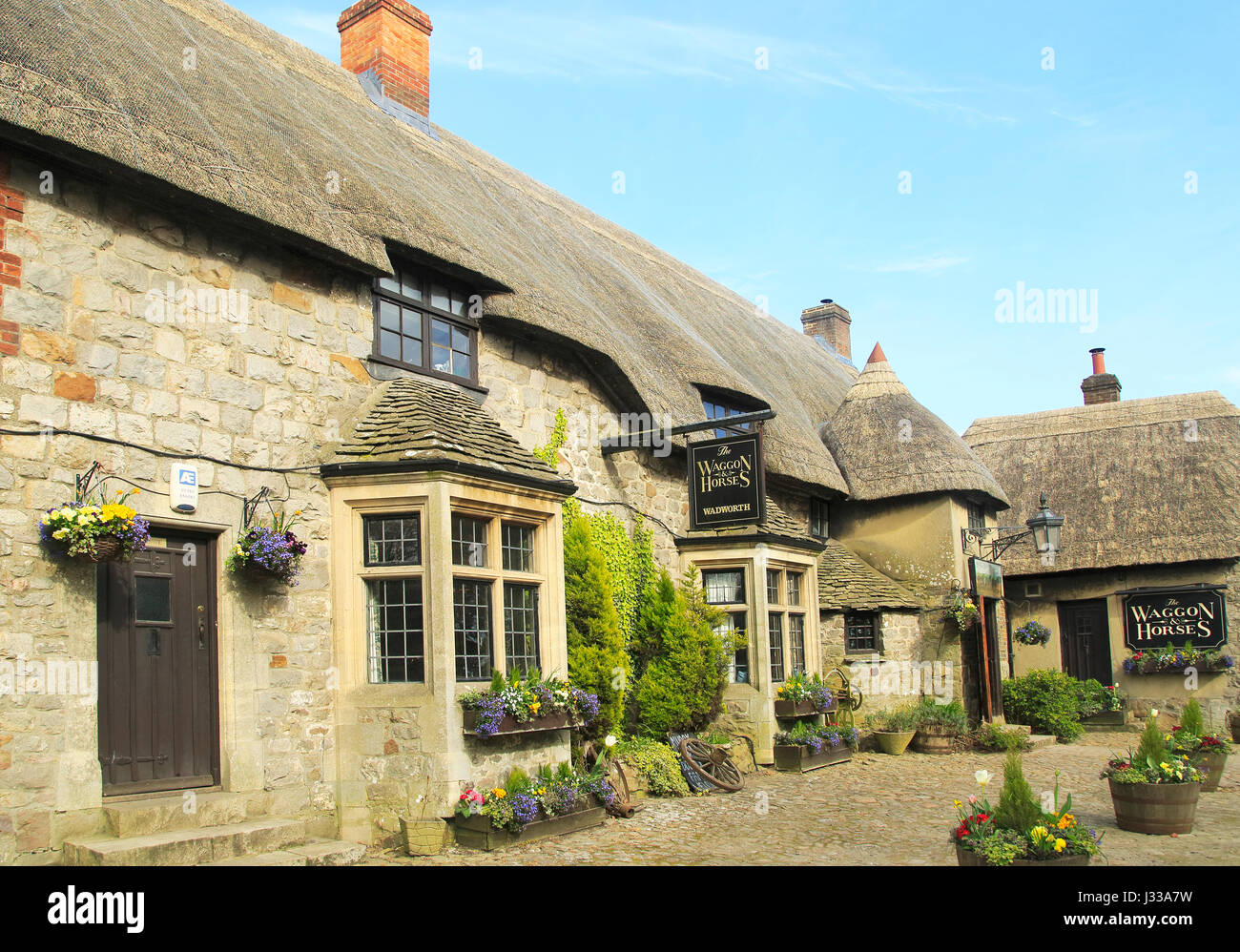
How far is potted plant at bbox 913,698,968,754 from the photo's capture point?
15875 mm

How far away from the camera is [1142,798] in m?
8.47

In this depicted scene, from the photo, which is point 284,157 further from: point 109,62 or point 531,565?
point 531,565

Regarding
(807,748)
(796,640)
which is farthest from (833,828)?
(796,640)

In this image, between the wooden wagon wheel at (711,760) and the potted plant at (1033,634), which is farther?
the potted plant at (1033,634)

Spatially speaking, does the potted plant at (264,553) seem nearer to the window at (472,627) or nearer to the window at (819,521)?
the window at (472,627)

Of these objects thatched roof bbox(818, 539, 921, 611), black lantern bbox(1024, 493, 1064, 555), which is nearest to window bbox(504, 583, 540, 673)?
thatched roof bbox(818, 539, 921, 611)

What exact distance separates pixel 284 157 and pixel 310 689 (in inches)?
178

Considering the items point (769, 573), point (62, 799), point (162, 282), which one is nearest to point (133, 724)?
point (62, 799)

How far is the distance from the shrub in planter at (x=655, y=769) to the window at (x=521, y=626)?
202 centimetres

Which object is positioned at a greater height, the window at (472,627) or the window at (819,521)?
the window at (819,521)

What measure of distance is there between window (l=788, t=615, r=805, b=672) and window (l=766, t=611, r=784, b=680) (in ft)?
0.86

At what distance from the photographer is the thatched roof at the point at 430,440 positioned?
27.7 feet

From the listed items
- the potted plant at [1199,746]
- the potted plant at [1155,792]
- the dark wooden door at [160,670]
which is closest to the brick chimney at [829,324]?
the potted plant at [1199,746]

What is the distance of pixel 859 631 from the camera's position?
17234 mm
